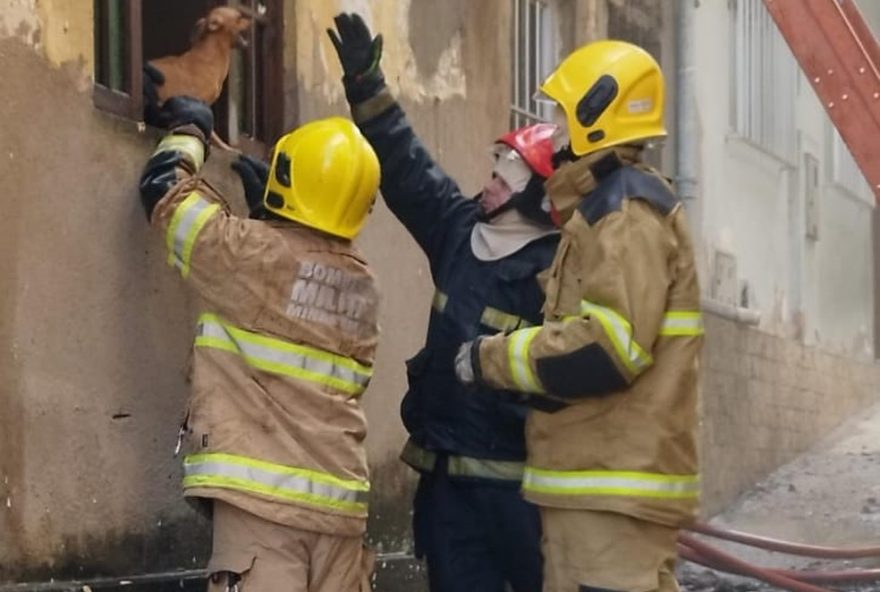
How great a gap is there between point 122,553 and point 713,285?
663 cm

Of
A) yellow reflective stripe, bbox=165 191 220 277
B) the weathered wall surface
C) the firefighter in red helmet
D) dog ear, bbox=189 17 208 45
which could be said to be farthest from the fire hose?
yellow reflective stripe, bbox=165 191 220 277

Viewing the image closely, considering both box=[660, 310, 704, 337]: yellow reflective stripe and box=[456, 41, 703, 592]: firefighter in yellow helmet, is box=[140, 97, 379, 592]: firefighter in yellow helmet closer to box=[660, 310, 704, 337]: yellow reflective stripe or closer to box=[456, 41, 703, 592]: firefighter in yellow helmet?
box=[456, 41, 703, 592]: firefighter in yellow helmet

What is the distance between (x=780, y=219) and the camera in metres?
12.4

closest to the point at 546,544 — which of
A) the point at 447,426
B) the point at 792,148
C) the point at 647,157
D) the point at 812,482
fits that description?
the point at 447,426

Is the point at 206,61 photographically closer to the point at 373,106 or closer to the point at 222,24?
the point at 222,24

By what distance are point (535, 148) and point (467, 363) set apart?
871 mm

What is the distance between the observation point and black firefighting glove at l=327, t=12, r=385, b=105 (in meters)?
5.00

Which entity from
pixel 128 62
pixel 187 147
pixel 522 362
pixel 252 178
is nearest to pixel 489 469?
pixel 522 362

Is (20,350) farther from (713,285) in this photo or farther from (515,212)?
(713,285)

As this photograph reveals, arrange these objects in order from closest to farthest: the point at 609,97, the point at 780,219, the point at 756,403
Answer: the point at 609,97
the point at 756,403
the point at 780,219

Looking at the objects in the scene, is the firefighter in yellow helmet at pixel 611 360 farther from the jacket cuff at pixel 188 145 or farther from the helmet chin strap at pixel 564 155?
the jacket cuff at pixel 188 145

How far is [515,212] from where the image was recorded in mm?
4914

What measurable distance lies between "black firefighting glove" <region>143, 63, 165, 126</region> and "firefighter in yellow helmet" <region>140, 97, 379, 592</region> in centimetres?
49

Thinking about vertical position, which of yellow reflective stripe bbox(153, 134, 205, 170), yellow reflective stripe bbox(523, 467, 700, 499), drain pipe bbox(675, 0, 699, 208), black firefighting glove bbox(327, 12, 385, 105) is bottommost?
yellow reflective stripe bbox(523, 467, 700, 499)
